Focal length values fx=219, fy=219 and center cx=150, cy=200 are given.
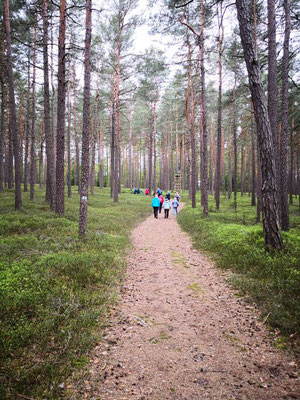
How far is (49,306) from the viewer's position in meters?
3.73

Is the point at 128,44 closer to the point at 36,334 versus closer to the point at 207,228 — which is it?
the point at 207,228

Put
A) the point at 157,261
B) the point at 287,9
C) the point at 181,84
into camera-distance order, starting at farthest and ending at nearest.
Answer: the point at 181,84, the point at 287,9, the point at 157,261

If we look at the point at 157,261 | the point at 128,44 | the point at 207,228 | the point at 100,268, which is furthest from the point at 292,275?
the point at 128,44

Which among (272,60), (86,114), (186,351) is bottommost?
(186,351)

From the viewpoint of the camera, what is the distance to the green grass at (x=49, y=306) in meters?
2.58

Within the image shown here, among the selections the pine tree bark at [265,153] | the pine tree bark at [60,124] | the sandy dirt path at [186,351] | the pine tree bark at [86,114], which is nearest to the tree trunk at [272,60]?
the pine tree bark at [265,153]

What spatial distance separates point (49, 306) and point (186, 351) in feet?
7.67

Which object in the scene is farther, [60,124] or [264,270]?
[60,124]

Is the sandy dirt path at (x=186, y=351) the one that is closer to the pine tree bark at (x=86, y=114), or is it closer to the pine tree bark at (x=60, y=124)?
the pine tree bark at (x=86, y=114)

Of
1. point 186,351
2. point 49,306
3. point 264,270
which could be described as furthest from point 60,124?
point 186,351

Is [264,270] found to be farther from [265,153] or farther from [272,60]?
[272,60]

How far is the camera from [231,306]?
174 inches

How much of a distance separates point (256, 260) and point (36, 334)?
17.1 ft

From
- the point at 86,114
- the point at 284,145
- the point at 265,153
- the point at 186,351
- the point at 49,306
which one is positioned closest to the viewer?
the point at 186,351
